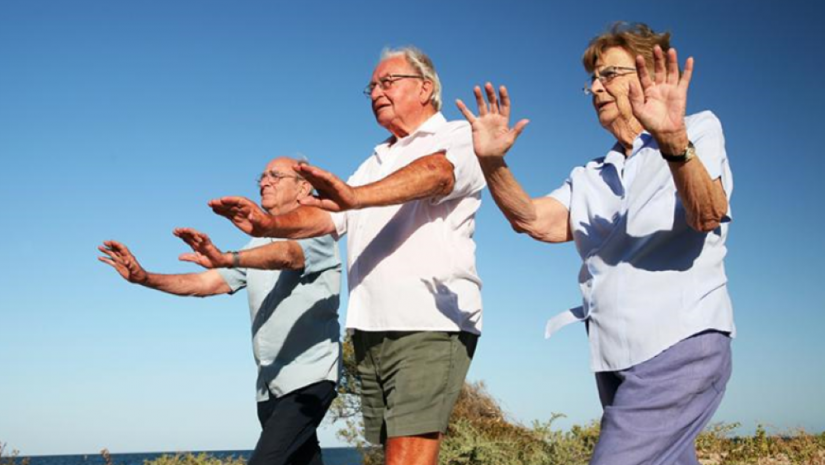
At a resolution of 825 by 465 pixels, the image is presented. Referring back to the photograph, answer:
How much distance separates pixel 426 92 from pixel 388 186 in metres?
0.96

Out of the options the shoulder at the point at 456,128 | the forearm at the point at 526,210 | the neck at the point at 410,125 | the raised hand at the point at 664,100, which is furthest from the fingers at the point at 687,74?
the neck at the point at 410,125

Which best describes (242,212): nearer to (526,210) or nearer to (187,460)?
(526,210)

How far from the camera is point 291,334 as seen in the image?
4867 millimetres

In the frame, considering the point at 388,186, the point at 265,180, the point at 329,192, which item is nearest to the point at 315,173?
the point at 329,192

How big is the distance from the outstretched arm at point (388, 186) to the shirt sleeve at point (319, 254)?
1.51 m

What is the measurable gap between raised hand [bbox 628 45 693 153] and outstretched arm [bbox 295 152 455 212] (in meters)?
1.14

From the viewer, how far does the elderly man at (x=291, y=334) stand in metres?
4.68

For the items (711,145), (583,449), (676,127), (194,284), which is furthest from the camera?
(583,449)

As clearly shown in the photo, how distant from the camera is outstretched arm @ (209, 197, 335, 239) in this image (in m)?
3.47

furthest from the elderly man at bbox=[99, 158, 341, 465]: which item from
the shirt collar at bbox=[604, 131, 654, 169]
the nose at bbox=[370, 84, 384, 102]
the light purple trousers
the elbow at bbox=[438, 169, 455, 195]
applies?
the light purple trousers

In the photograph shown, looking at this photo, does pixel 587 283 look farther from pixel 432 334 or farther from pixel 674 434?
pixel 432 334

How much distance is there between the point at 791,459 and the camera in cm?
896

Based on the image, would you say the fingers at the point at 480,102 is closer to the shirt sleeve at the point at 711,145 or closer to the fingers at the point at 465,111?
the fingers at the point at 465,111

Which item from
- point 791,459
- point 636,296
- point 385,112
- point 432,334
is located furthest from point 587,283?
point 791,459
